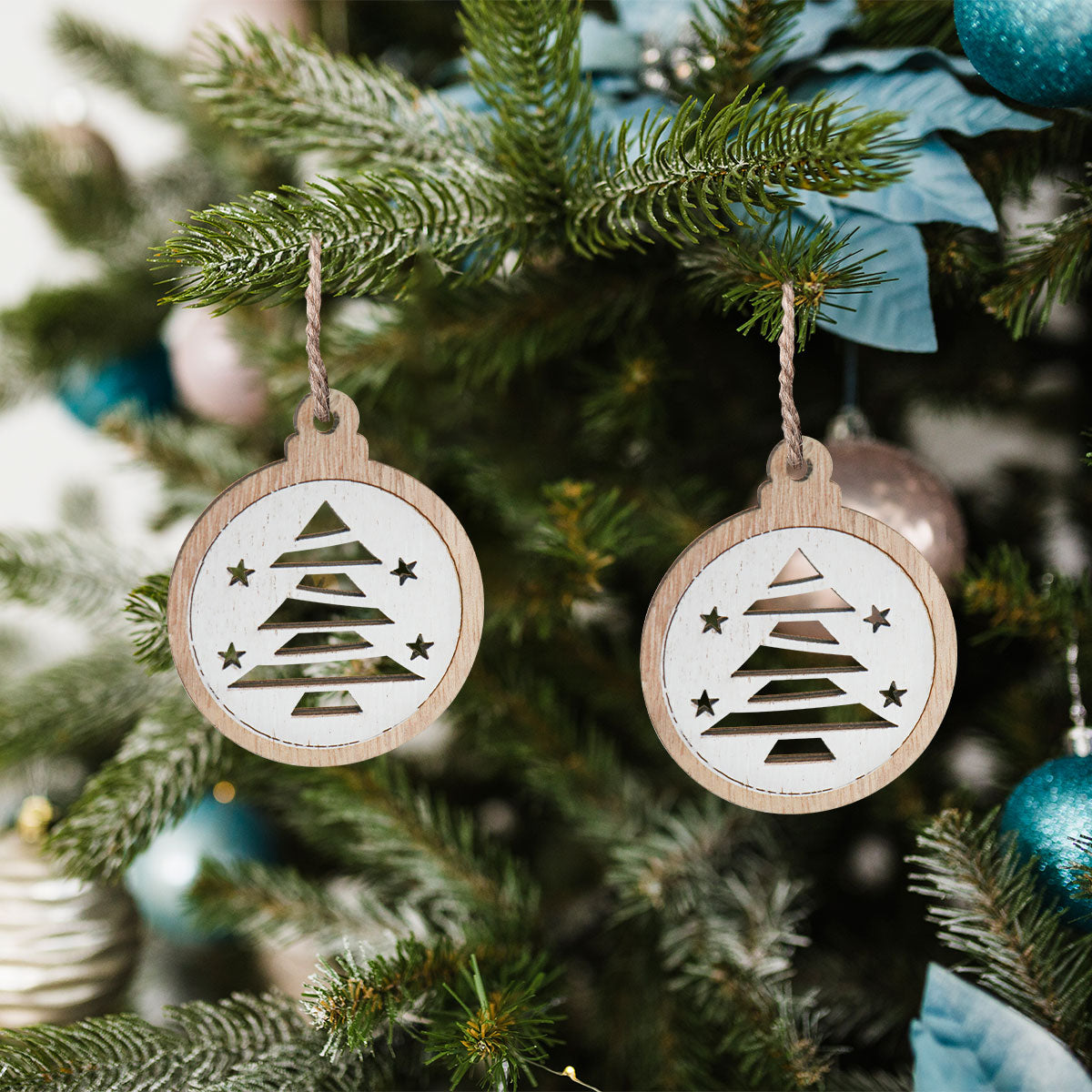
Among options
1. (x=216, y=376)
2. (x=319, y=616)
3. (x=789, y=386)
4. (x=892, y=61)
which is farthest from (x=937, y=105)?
(x=216, y=376)

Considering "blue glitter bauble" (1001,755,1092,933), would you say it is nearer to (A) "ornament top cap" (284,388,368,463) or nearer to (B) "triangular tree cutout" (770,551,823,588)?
(B) "triangular tree cutout" (770,551,823,588)

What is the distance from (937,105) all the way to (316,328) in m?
0.27

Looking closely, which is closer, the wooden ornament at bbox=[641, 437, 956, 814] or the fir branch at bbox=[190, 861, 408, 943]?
the wooden ornament at bbox=[641, 437, 956, 814]

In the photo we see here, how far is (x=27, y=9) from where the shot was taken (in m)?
1.05

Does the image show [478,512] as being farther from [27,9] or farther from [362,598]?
[27,9]

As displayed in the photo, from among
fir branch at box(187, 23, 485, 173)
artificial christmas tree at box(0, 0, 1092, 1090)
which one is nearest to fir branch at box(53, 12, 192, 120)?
artificial christmas tree at box(0, 0, 1092, 1090)

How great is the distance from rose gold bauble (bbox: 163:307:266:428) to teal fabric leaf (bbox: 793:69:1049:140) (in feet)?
1.37

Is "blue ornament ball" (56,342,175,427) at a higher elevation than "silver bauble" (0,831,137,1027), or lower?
higher

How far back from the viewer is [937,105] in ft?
1.22

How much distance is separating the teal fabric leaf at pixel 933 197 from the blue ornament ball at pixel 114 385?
588 mm

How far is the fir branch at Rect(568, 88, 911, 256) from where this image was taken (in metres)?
0.30

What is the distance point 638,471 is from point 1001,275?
0.74ft

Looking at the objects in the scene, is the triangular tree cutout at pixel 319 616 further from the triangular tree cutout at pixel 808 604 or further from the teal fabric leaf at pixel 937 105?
the teal fabric leaf at pixel 937 105

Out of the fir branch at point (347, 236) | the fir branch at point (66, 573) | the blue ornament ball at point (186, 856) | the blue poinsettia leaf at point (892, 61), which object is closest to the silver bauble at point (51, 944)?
the blue ornament ball at point (186, 856)
